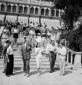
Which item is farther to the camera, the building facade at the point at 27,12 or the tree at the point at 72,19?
the building facade at the point at 27,12

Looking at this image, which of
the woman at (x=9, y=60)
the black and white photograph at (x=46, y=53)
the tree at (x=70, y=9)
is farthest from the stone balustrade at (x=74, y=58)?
the woman at (x=9, y=60)

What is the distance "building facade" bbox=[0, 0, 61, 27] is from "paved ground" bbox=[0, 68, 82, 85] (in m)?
41.5

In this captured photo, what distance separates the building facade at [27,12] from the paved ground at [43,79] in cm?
4145

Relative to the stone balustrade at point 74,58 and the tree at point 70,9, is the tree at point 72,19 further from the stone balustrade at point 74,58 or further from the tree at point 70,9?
the stone balustrade at point 74,58

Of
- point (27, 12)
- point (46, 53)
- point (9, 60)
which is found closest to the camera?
point (9, 60)

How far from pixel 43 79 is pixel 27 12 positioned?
4498 centimetres

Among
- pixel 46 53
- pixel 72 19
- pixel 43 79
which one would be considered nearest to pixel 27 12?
pixel 72 19

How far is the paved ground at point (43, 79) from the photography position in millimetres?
9440

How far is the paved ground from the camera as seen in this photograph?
9440 millimetres

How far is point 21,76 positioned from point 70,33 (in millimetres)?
6591

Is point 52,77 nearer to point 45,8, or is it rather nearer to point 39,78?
point 39,78

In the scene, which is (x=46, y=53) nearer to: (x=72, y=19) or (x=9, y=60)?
(x=9, y=60)

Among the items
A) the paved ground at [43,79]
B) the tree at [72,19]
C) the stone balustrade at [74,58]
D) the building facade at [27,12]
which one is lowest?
the paved ground at [43,79]

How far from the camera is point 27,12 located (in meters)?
53.7
